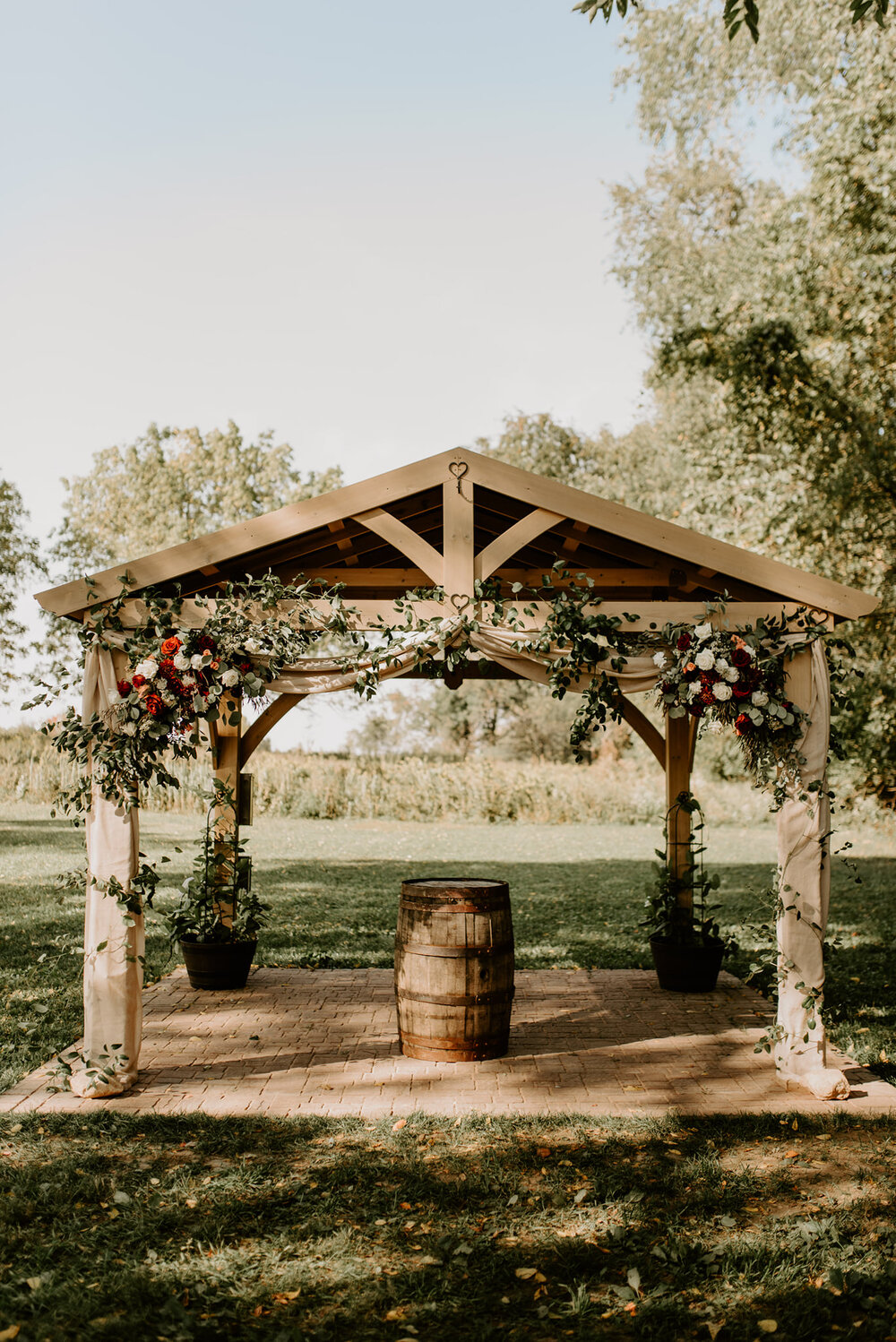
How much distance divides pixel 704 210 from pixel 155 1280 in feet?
80.9

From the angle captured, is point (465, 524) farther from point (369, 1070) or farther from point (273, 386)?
point (273, 386)

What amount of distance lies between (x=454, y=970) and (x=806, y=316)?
1158 centimetres

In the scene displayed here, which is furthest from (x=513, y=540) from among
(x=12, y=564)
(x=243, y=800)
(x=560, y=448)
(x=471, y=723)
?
(x=560, y=448)

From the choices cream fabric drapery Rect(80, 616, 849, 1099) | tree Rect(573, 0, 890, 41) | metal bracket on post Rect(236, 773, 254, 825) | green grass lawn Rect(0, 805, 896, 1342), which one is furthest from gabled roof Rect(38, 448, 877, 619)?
green grass lawn Rect(0, 805, 896, 1342)

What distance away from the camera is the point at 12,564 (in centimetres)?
2855

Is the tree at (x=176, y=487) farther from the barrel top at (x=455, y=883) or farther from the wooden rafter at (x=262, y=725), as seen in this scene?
the barrel top at (x=455, y=883)

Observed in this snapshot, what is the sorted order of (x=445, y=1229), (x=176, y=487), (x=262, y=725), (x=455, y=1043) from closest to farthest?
(x=445, y=1229)
(x=455, y=1043)
(x=262, y=725)
(x=176, y=487)

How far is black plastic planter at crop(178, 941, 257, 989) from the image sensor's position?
7918 mm

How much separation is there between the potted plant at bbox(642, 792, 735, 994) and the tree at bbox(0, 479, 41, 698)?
2518 cm

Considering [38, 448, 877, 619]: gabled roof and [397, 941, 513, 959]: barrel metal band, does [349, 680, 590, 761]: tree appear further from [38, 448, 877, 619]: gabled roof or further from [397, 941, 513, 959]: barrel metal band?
[397, 941, 513, 959]: barrel metal band

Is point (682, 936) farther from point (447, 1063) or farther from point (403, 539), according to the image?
point (403, 539)

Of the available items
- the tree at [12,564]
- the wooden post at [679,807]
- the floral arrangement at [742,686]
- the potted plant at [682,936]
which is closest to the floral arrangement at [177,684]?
the floral arrangement at [742,686]

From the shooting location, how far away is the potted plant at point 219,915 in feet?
26.0

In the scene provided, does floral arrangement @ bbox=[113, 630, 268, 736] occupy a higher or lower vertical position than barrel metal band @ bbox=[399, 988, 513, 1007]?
higher
